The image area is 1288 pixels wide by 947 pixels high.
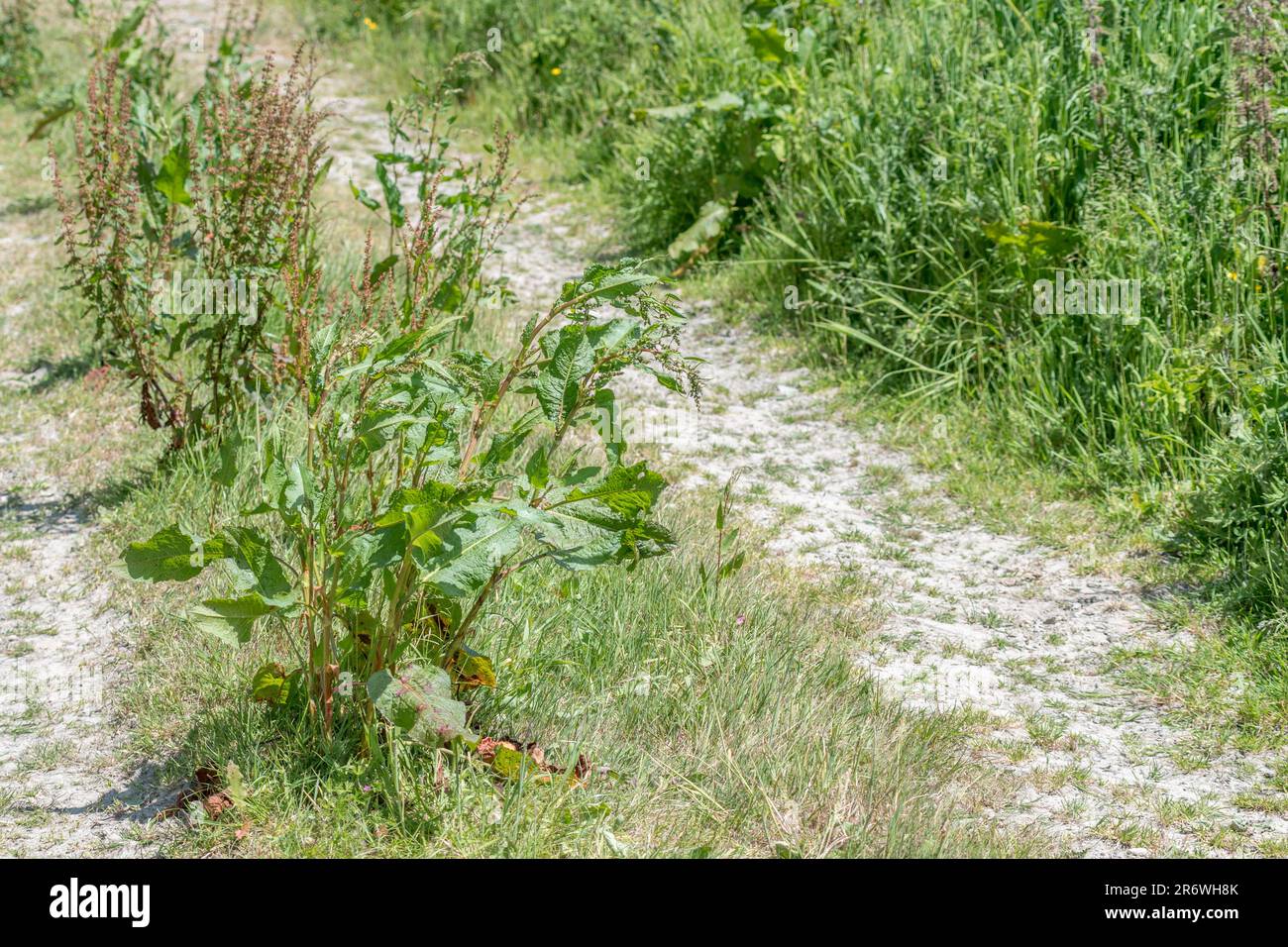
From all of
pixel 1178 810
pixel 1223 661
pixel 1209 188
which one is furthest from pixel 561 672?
pixel 1209 188

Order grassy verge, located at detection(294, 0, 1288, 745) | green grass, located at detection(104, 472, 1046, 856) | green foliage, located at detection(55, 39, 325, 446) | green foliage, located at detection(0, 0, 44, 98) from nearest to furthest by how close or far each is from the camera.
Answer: green grass, located at detection(104, 472, 1046, 856) → green foliage, located at detection(55, 39, 325, 446) → grassy verge, located at detection(294, 0, 1288, 745) → green foliage, located at detection(0, 0, 44, 98)

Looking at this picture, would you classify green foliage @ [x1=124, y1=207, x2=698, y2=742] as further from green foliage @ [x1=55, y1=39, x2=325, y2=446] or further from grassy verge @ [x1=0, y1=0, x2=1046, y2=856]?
green foliage @ [x1=55, y1=39, x2=325, y2=446]

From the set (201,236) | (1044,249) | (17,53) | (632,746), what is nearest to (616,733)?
(632,746)

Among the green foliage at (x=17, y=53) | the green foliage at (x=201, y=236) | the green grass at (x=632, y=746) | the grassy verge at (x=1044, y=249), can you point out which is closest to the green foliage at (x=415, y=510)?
the green grass at (x=632, y=746)

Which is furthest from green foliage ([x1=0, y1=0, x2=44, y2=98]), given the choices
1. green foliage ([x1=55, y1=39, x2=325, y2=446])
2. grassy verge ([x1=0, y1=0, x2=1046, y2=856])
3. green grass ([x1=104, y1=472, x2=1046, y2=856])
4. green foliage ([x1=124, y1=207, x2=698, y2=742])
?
green foliage ([x1=124, y1=207, x2=698, y2=742])

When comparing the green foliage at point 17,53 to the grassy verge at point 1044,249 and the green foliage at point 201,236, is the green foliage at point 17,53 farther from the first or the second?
the green foliage at point 201,236

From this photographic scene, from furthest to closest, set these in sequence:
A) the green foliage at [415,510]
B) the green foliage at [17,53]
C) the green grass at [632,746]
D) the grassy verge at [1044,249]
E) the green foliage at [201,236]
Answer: the green foliage at [17,53] → the grassy verge at [1044,249] → the green foliage at [201,236] → the green grass at [632,746] → the green foliage at [415,510]

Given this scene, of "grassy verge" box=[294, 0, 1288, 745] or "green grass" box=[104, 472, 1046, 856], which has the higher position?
"grassy verge" box=[294, 0, 1288, 745]

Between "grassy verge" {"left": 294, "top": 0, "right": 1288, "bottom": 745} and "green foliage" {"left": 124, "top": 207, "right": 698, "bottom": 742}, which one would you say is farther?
"grassy verge" {"left": 294, "top": 0, "right": 1288, "bottom": 745}

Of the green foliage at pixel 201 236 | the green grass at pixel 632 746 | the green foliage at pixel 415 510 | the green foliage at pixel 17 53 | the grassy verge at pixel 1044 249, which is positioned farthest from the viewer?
the green foliage at pixel 17 53

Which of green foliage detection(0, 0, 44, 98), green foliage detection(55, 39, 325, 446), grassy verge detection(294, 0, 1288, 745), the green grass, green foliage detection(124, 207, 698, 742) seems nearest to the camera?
green foliage detection(124, 207, 698, 742)

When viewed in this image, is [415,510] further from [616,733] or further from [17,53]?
[17,53]

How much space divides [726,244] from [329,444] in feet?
16.2

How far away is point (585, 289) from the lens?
2701 mm
